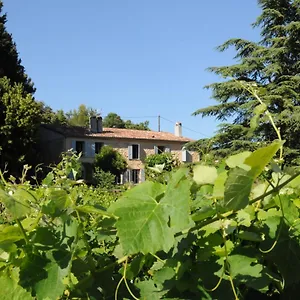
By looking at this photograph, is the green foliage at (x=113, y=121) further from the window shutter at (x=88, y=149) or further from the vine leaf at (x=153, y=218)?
the vine leaf at (x=153, y=218)

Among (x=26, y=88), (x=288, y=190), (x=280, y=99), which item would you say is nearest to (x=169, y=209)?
(x=288, y=190)

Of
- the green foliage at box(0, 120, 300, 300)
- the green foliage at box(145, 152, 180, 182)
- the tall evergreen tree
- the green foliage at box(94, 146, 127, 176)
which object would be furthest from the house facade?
the green foliage at box(0, 120, 300, 300)

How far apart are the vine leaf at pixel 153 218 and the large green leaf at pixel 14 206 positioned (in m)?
0.13

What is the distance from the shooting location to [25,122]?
25219mm

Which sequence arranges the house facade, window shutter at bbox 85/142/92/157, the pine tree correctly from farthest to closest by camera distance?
window shutter at bbox 85/142/92/157
the house facade
the pine tree

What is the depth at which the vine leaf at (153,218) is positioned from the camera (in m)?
0.63

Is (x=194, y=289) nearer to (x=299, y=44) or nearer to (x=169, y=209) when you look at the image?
(x=169, y=209)

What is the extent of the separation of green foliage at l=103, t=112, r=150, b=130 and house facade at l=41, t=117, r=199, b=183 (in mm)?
21362

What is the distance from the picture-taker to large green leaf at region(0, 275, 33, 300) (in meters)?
0.78

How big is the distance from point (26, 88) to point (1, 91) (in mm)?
2671

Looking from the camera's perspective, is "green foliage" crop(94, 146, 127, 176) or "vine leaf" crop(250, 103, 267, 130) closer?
"vine leaf" crop(250, 103, 267, 130)

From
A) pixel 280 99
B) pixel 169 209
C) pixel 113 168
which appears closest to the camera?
pixel 169 209

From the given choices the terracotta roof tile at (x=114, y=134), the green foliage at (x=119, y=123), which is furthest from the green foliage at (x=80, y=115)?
the terracotta roof tile at (x=114, y=134)

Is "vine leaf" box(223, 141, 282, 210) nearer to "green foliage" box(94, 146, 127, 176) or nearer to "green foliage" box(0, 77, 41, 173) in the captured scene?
"green foliage" box(0, 77, 41, 173)
